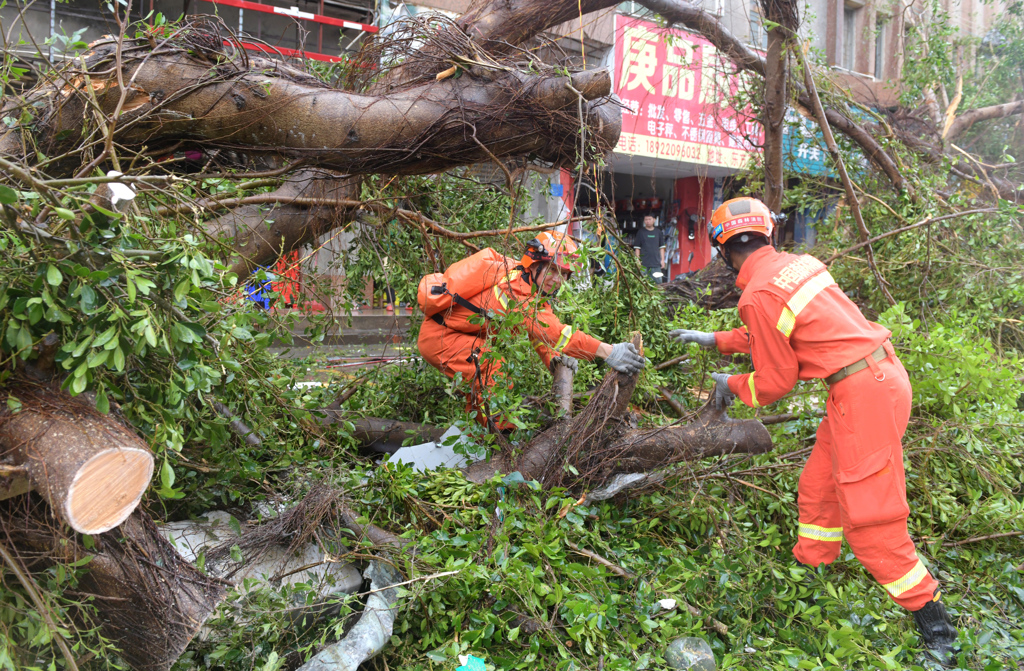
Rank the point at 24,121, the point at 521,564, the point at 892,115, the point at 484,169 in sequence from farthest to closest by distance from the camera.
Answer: the point at 892,115
the point at 484,169
the point at 24,121
the point at 521,564

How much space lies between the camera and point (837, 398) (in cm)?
276

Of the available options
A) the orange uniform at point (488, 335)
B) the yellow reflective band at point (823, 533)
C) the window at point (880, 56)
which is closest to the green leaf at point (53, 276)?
the orange uniform at point (488, 335)

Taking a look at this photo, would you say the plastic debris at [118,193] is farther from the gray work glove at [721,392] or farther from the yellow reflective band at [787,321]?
the gray work glove at [721,392]

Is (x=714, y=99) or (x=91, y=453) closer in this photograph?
(x=91, y=453)

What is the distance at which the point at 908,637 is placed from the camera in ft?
8.47

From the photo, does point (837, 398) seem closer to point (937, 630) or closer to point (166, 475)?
point (937, 630)

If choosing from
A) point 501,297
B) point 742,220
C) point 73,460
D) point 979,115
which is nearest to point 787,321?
point 742,220

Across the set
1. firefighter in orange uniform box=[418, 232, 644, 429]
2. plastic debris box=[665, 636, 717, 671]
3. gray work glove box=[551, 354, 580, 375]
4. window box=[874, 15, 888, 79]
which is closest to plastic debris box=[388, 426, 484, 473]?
firefighter in orange uniform box=[418, 232, 644, 429]

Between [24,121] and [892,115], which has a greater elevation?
[892,115]

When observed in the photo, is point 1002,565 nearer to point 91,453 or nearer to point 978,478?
point 978,478

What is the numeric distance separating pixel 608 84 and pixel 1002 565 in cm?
295

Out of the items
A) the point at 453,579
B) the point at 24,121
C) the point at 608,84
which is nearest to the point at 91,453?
the point at 453,579

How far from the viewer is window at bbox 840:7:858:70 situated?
42.5 ft

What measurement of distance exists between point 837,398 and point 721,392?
576 millimetres
